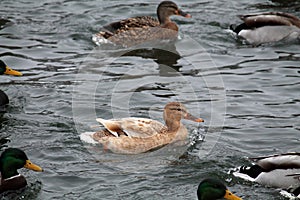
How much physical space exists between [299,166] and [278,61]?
505cm

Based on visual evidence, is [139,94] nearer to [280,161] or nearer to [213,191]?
[280,161]

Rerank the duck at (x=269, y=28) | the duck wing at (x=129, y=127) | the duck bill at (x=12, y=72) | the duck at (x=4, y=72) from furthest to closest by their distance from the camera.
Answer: the duck at (x=269, y=28) → the duck bill at (x=12, y=72) → the duck at (x=4, y=72) → the duck wing at (x=129, y=127)

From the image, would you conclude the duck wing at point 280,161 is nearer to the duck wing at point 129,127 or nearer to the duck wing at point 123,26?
the duck wing at point 129,127

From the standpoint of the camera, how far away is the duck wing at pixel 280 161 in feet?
27.4

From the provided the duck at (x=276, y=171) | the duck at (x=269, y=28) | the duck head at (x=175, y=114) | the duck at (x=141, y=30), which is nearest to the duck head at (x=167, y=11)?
the duck at (x=141, y=30)

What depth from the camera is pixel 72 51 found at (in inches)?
538

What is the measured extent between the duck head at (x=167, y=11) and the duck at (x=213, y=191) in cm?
728

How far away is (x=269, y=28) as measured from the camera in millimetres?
14242

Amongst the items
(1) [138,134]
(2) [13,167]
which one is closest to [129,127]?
(1) [138,134]

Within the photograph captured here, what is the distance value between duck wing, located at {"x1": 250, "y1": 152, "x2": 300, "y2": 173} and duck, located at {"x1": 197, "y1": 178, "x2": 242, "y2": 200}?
942 millimetres

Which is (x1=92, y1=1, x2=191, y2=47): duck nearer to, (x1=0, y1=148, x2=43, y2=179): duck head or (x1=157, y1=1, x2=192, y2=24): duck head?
(x1=157, y1=1, x2=192, y2=24): duck head

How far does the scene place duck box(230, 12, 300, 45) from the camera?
14.2 metres

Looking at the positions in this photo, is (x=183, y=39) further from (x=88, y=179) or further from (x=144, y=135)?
(x=88, y=179)

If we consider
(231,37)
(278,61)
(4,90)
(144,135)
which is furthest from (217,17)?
(144,135)
